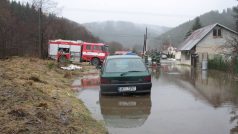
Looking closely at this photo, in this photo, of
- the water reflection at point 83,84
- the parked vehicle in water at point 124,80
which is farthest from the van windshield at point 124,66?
the water reflection at point 83,84

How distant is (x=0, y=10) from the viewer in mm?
49906

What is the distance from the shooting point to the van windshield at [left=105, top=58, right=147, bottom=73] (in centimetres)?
1297

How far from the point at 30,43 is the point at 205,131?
4749 cm

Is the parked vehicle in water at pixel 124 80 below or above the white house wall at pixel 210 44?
below

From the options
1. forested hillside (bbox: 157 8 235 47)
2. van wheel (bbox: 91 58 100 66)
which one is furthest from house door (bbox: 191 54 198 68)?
forested hillside (bbox: 157 8 235 47)

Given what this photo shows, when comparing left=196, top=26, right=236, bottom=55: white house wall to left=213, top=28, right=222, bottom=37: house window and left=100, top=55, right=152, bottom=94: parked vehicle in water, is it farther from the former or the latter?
left=100, top=55, right=152, bottom=94: parked vehicle in water

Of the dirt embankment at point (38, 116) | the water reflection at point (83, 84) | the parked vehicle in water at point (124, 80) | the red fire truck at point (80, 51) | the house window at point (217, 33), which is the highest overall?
the house window at point (217, 33)

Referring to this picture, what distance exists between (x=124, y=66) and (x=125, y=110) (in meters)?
3.29

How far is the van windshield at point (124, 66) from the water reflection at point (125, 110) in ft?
3.20

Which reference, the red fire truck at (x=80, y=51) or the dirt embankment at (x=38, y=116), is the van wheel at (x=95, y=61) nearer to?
the red fire truck at (x=80, y=51)

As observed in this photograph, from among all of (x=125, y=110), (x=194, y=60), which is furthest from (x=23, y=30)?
(x=125, y=110)

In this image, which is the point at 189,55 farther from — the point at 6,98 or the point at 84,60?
the point at 6,98

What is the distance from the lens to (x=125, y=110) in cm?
1017

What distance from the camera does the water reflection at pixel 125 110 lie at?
8.64m
